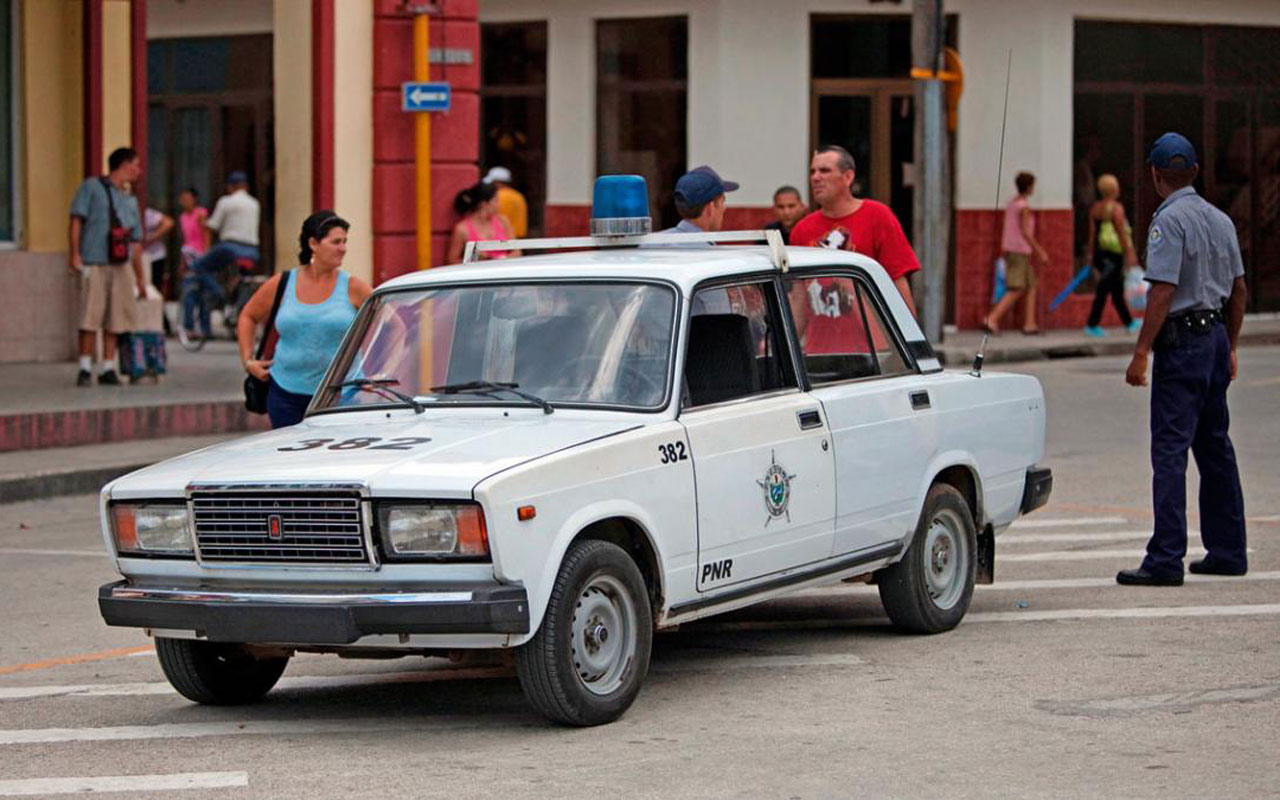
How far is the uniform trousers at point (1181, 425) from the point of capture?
9.76 meters

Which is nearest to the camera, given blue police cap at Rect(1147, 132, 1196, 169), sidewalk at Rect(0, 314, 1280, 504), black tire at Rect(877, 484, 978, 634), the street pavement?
the street pavement

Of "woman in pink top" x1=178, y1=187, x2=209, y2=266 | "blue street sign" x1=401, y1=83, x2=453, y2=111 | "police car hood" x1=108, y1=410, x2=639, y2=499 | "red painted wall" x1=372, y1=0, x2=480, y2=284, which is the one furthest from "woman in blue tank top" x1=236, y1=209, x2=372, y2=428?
"woman in pink top" x1=178, y1=187, x2=209, y2=266

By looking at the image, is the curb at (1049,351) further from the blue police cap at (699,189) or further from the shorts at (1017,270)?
Answer: the blue police cap at (699,189)

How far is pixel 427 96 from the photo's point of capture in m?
18.3

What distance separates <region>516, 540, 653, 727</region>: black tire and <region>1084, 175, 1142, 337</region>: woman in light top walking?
767 inches

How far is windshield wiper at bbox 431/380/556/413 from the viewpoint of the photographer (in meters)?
7.64

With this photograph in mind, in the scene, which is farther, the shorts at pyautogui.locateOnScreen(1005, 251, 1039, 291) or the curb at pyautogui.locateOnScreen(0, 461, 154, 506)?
the shorts at pyautogui.locateOnScreen(1005, 251, 1039, 291)

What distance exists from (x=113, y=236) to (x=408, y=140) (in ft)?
8.25

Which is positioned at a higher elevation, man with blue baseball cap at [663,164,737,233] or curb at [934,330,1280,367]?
man with blue baseball cap at [663,164,737,233]

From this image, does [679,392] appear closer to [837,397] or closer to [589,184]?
[837,397]

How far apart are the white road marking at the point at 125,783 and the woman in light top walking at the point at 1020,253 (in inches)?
784

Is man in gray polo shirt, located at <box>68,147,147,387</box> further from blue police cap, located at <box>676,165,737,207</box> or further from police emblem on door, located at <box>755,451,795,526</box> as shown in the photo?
police emblem on door, located at <box>755,451,795,526</box>

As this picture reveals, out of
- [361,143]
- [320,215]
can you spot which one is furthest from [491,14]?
[320,215]

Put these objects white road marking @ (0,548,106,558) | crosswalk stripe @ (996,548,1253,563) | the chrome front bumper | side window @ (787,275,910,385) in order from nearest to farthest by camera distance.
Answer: the chrome front bumper → side window @ (787,275,910,385) → crosswalk stripe @ (996,548,1253,563) → white road marking @ (0,548,106,558)
